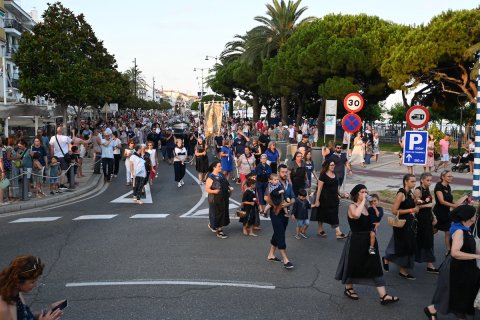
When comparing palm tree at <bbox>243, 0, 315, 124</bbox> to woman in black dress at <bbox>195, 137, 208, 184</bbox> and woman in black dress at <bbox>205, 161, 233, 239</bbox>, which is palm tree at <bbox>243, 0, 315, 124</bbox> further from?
woman in black dress at <bbox>205, 161, 233, 239</bbox>

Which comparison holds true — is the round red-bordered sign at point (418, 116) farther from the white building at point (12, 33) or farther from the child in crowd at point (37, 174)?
the white building at point (12, 33)

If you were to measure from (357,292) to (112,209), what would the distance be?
7582 millimetres

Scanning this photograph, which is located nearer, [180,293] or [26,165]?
[180,293]

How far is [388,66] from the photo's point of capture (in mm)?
30984

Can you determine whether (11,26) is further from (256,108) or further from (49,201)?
(49,201)

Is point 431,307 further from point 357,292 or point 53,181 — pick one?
point 53,181

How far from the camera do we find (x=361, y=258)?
20.4 ft

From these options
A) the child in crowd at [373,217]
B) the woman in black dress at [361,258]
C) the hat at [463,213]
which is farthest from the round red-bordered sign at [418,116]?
the hat at [463,213]

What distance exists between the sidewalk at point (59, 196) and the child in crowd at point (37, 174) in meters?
0.17

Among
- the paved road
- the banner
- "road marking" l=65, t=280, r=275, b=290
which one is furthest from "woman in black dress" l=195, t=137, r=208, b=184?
"road marking" l=65, t=280, r=275, b=290

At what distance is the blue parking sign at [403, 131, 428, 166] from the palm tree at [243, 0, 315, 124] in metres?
31.9

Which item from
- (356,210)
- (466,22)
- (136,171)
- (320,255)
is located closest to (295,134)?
(466,22)

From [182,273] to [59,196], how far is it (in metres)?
7.72

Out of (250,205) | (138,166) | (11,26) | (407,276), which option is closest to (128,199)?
(138,166)
